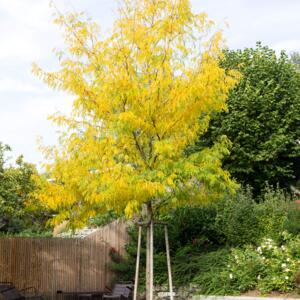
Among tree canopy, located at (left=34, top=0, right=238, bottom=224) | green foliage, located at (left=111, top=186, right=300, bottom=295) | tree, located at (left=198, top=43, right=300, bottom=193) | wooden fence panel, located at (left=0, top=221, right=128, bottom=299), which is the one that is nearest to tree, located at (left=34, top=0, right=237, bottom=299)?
tree canopy, located at (left=34, top=0, right=238, bottom=224)

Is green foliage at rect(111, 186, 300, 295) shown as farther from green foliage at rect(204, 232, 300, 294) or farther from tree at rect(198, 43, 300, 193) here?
tree at rect(198, 43, 300, 193)

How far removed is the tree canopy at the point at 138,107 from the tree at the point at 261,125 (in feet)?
32.4

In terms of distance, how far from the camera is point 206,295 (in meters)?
15.0

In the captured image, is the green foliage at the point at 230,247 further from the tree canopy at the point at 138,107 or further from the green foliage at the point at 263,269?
the tree canopy at the point at 138,107

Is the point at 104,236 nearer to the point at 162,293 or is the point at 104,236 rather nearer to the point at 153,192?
the point at 162,293

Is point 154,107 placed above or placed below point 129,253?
above

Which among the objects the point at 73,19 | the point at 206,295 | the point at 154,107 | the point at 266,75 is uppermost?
the point at 266,75

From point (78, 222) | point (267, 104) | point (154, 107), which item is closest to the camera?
point (154, 107)

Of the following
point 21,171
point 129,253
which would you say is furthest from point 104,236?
point 21,171

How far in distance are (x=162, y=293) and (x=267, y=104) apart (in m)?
9.72

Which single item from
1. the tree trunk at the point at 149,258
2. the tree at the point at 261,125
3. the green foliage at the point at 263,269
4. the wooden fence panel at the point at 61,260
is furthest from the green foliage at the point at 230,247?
the tree at the point at 261,125

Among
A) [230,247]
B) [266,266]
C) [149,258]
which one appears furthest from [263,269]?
[149,258]

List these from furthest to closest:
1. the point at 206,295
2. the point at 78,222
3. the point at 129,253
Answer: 1. the point at 129,253
2. the point at 206,295
3. the point at 78,222

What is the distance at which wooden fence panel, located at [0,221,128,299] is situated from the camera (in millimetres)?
17688
